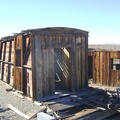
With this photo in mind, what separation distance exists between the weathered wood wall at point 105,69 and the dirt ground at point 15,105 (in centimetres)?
771

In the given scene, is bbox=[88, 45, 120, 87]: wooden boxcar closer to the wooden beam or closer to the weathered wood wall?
the weathered wood wall

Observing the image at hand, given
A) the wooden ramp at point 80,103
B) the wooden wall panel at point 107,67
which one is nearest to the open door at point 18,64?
the wooden ramp at point 80,103

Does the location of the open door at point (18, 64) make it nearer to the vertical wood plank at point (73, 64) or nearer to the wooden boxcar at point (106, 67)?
the vertical wood plank at point (73, 64)

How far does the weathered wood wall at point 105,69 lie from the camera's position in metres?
17.3

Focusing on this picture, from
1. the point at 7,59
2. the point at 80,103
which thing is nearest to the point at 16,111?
the point at 80,103

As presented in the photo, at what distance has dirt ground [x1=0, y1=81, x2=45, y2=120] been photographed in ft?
34.0

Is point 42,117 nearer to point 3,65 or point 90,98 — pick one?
point 90,98

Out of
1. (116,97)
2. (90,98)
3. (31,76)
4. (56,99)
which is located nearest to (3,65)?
(31,76)

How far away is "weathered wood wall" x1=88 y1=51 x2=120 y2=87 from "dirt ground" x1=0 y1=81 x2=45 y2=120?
25.3 feet

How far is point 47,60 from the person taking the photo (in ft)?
42.1

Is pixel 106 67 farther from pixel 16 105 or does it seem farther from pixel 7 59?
pixel 16 105

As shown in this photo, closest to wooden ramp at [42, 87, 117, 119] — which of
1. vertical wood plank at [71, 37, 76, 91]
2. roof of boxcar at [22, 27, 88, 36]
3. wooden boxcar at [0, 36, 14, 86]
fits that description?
vertical wood plank at [71, 37, 76, 91]

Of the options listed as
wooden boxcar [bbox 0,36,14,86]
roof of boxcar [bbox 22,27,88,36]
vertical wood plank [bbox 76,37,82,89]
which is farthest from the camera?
wooden boxcar [bbox 0,36,14,86]

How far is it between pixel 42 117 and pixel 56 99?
2781 mm
